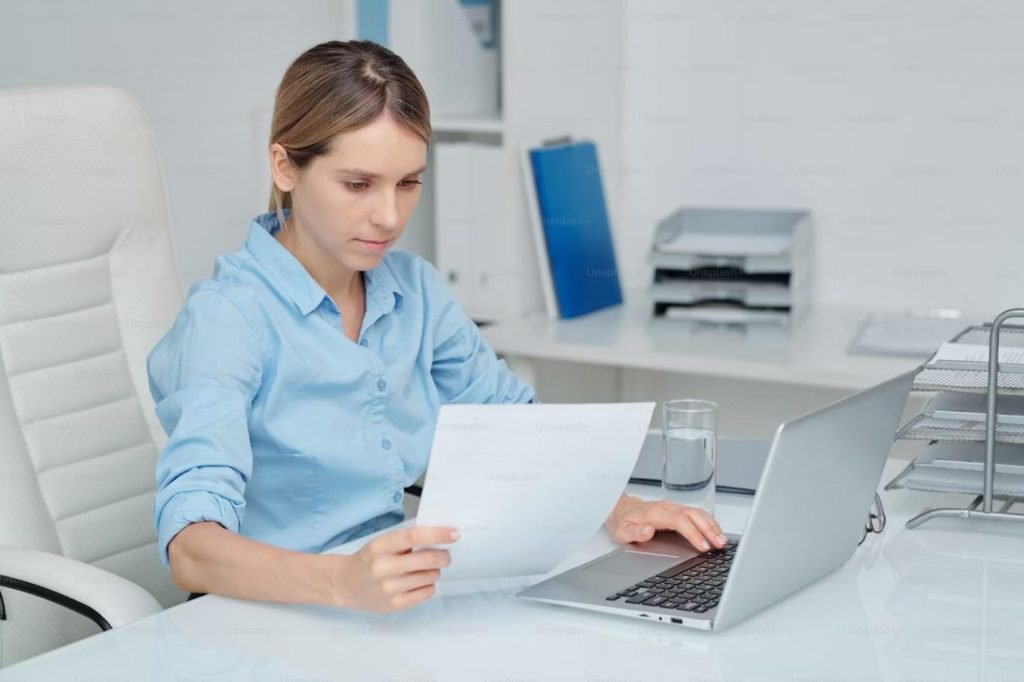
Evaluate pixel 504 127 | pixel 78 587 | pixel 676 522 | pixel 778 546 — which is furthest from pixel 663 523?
pixel 504 127

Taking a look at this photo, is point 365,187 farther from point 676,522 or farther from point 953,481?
point 953,481

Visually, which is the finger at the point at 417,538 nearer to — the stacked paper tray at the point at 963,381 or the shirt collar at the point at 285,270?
the shirt collar at the point at 285,270

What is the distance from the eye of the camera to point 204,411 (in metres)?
1.30

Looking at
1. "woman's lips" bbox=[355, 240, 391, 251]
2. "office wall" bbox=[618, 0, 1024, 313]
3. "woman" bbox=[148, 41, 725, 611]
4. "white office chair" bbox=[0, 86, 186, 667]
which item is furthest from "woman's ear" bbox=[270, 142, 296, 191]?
"office wall" bbox=[618, 0, 1024, 313]

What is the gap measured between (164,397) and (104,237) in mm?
436

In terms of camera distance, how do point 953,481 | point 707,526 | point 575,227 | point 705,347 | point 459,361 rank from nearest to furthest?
point 707,526 → point 953,481 → point 459,361 → point 705,347 → point 575,227

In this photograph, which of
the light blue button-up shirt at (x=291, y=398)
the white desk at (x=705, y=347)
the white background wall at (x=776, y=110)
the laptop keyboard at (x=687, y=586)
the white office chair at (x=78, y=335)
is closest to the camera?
the laptop keyboard at (x=687, y=586)

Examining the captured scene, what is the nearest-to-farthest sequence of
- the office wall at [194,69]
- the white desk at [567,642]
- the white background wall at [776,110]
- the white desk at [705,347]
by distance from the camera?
the white desk at [567,642] → the white desk at [705,347] → the office wall at [194,69] → the white background wall at [776,110]

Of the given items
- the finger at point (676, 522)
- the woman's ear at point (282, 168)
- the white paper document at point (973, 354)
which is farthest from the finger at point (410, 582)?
the white paper document at point (973, 354)

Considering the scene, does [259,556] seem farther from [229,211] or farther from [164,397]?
[229,211]

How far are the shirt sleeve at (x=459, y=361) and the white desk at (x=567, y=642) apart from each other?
1.55 ft

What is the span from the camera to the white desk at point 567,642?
108 centimetres

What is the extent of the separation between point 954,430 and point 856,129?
1.41 metres

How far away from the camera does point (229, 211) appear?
275 centimetres
